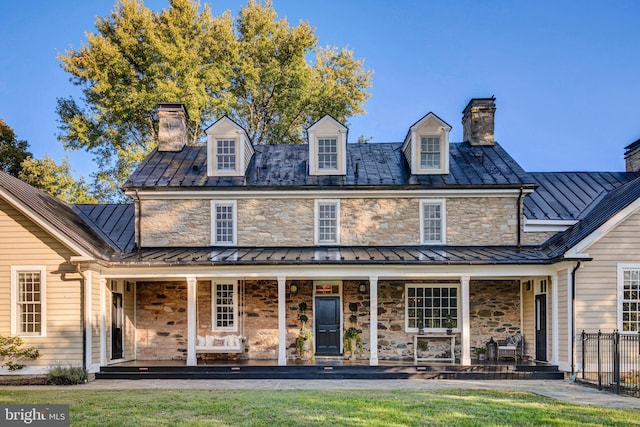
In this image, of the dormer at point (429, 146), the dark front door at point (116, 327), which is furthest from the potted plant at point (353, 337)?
the dark front door at point (116, 327)

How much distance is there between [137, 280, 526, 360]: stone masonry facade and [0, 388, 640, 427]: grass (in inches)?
185

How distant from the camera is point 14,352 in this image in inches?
516

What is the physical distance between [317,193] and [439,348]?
19.1 ft

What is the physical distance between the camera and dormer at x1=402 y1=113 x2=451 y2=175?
16.8 meters

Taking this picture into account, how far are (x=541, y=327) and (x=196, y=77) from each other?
19472mm

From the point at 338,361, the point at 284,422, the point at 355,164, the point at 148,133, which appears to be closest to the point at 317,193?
the point at 355,164

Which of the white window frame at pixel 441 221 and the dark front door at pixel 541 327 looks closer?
the dark front door at pixel 541 327

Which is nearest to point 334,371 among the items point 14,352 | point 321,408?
point 321,408

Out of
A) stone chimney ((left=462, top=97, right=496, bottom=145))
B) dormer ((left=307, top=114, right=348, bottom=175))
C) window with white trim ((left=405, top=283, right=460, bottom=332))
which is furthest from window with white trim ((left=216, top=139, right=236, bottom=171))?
stone chimney ((left=462, top=97, right=496, bottom=145))

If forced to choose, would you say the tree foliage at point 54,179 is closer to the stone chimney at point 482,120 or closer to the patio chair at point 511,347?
the stone chimney at point 482,120

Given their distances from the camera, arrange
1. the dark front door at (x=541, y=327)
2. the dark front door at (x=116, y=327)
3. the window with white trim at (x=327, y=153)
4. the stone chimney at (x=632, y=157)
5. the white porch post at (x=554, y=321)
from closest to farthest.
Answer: the white porch post at (x=554, y=321) → the dark front door at (x=541, y=327) → the dark front door at (x=116, y=327) → the window with white trim at (x=327, y=153) → the stone chimney at (x=632, y=157)

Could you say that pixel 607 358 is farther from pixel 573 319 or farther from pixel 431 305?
pixel 431 305

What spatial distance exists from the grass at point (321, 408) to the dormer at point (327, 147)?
7.90m

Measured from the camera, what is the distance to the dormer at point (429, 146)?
16750 mm
